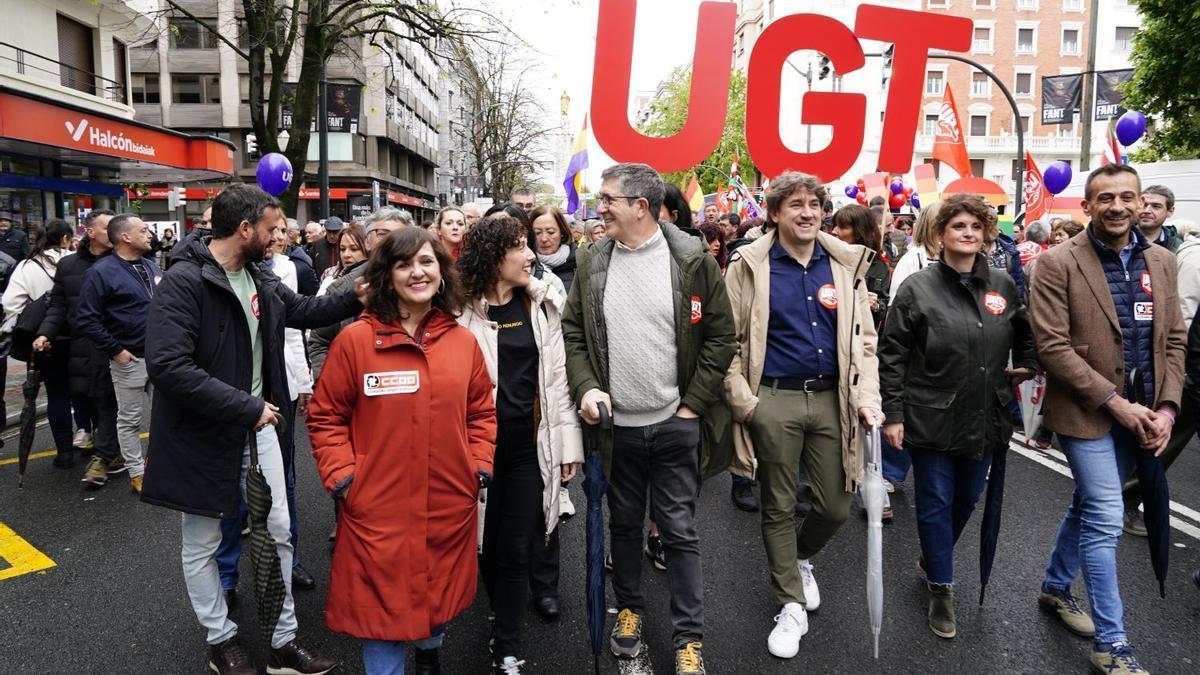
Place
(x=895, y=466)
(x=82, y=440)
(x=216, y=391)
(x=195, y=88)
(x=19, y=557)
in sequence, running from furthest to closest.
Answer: (x=195, y=88), (x=82, y=440), (x=895, y=466), (x=19, y=557), (x=216, y=391)

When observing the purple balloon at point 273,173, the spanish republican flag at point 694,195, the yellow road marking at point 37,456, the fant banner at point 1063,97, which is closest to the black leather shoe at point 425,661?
the yellow road marking at point 37,456

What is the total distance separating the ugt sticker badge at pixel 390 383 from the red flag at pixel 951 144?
10552 millimetres

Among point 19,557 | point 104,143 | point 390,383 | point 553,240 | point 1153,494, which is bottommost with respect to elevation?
point 19,557

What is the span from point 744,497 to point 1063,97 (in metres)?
16.7

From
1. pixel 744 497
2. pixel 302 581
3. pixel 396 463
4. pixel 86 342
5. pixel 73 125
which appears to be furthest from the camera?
pixel 73 125

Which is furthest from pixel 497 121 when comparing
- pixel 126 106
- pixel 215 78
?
pixel 126 106

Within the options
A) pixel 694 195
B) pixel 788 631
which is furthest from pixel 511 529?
pixel 694 195

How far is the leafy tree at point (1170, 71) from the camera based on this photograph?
58.7 feet

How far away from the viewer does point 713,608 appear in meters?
3.84

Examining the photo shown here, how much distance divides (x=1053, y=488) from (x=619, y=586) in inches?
147

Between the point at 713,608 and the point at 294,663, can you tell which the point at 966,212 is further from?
the point at 294,663

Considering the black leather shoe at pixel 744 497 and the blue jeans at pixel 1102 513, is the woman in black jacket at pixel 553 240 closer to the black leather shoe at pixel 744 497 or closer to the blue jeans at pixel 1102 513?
the black leather shoe at pixel 744 497

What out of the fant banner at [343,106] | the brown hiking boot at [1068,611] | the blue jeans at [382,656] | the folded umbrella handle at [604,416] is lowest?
the brown hiking boot at [1068,611]

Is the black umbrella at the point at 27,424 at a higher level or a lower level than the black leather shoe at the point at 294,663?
higher
